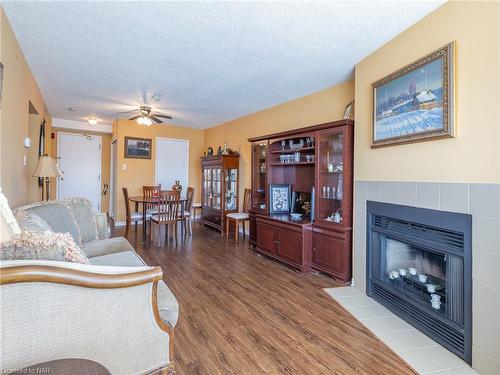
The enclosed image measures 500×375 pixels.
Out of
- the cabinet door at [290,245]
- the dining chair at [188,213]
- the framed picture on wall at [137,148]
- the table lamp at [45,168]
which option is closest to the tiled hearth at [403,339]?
the cabinet door at [290,245]

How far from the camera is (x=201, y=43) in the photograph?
2.50 metres

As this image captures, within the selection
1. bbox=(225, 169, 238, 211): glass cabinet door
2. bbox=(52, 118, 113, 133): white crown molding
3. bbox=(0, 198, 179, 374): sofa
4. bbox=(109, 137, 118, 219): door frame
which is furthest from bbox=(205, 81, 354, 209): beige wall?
bbox=(0, 198, 179, 374): sofa

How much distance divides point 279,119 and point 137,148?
11.9 feet

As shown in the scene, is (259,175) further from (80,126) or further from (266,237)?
(80,126)

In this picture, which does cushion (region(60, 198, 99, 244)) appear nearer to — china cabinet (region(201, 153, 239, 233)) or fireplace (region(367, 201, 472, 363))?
china cabinet (region(201, 153, 239, 233))

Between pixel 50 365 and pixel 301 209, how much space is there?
3.55 metres

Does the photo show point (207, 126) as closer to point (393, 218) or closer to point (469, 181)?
point (393, 218)

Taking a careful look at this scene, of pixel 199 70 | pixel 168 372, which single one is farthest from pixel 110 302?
pixel 199 70

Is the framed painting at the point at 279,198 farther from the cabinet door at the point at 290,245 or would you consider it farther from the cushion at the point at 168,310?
the cushion at the point at 168,310

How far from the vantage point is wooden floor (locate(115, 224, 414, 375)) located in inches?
65.2

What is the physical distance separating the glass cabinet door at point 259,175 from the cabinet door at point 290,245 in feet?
2.71

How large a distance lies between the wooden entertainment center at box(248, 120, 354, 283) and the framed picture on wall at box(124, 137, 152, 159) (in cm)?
346

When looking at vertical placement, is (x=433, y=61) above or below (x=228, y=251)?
above

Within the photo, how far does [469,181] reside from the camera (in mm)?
1727
